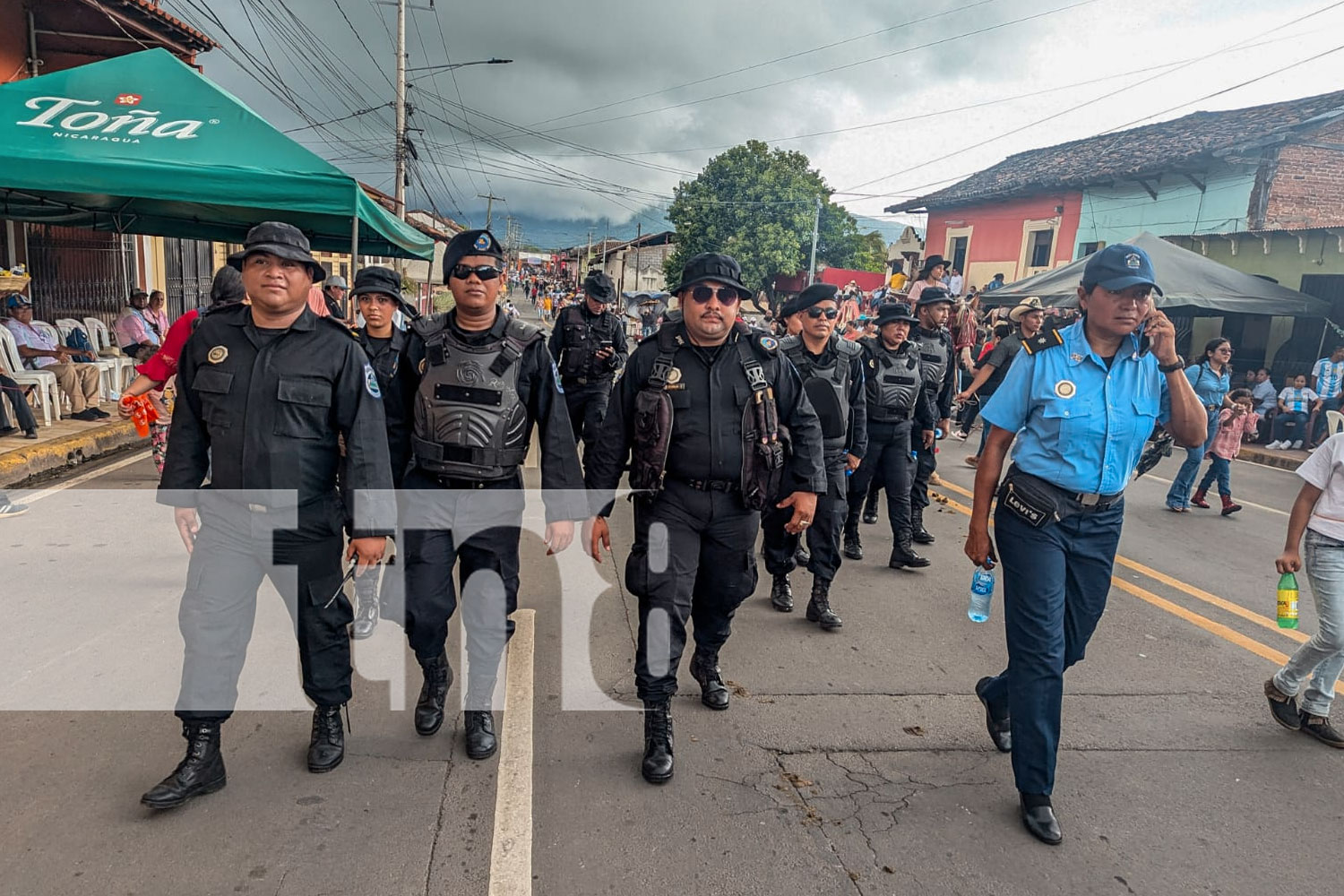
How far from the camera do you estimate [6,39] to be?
1109 cm

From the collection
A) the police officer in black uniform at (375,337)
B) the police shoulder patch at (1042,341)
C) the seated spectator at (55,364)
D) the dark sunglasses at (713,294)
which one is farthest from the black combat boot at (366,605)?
the seated spectator at (55,364)

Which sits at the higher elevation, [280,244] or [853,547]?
[280,244]

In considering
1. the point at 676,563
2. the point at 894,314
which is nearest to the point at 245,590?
the point at 676,563

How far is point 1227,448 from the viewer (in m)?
8.07

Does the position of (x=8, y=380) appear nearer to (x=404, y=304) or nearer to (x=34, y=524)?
(x=34, y=524)

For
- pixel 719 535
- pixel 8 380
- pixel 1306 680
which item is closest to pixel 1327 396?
pixel 1306 680

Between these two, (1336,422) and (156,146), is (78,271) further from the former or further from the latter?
(1336,422)

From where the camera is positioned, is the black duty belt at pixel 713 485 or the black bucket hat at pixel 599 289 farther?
the black bucket hat at pixel 599 289

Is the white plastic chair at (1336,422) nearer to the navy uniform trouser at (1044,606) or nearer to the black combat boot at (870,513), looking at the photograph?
the navy uniform trouser at (1044,606)

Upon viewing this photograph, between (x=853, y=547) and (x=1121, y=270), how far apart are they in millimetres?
3514

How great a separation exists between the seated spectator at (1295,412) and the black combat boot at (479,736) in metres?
14.8

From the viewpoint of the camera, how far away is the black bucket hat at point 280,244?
2688mm

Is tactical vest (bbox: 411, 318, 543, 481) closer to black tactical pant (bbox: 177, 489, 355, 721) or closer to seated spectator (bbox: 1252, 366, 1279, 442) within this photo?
black tactical pant (bbox: 177, 489, 355, 721)

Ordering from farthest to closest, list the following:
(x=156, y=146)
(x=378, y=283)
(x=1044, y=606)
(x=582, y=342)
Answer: (x=582, y=342) → (x=156, y=146) → (x=378, y=283) → (x=1044, y=606)
